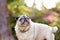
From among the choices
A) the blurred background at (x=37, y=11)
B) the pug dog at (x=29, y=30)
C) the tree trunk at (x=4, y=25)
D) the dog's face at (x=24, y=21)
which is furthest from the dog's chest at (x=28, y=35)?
the blurred background at (x=37, y=11)

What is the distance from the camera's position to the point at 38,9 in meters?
5.76

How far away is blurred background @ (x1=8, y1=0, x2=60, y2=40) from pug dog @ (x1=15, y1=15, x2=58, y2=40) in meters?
2.17

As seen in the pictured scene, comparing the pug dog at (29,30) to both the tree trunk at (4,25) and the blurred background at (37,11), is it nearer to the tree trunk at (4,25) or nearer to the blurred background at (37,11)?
the tree trunk at (4,25)

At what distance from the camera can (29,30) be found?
9.91ft

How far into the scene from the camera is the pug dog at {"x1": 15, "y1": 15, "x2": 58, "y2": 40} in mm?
2938

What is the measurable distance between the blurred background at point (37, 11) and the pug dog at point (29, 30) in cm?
217

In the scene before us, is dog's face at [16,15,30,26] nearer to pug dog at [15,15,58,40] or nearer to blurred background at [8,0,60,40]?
pug dog at [15,15,58,40]

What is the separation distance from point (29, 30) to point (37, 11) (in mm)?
2672

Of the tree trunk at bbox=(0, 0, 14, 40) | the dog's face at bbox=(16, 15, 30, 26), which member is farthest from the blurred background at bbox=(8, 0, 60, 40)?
the dog's face at bbox=(16, 15, 30, 26)

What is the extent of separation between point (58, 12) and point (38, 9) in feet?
1.47

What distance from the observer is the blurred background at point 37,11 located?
5.43 meters

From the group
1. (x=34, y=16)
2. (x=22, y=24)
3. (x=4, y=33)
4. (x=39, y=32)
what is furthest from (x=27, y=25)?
(x=34, y=16)

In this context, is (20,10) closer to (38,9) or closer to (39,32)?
(38,9)

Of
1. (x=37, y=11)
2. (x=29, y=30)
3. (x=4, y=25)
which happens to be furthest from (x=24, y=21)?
(x=37, y=11)
